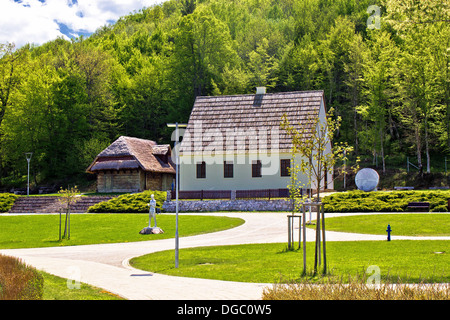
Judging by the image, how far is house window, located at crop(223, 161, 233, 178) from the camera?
4538 centimetres

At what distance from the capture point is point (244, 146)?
45000mm

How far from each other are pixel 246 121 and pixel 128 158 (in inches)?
510

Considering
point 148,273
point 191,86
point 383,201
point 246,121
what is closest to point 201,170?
point 246,121

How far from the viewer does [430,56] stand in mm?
48812

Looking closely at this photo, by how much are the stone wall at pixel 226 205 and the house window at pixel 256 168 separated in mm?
6152

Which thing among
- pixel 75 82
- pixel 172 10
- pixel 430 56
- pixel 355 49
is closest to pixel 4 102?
pixel 75 82

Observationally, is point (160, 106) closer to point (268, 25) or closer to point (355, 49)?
point (268, 25)

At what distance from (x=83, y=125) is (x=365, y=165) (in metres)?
37.9

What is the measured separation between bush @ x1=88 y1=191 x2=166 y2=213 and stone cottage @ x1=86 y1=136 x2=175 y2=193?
702 centimetres

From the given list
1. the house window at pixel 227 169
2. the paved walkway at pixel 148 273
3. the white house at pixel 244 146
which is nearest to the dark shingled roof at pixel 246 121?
the white house at pixel 244 146

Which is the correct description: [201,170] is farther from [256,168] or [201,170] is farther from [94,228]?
[94,228]

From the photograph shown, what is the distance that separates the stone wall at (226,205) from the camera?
37.6m

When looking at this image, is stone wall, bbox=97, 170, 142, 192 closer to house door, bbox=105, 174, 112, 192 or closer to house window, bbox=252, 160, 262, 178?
house door, bbox=105, 174, 112, 192

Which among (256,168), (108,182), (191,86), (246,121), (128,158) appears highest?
(191,86)
